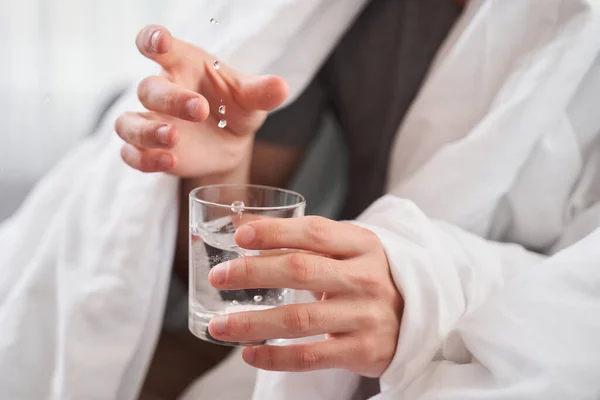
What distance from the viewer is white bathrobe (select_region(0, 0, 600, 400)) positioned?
46 centimetres

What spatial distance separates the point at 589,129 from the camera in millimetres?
535

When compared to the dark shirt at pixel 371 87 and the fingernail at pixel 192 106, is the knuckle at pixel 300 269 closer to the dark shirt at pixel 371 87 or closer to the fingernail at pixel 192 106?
the fingernail at pixel 192 106

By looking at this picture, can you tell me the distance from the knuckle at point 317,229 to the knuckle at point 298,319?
44mm

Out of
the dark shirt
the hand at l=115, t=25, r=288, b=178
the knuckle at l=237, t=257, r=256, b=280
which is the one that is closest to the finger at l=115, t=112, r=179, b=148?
the hand at l=115, t=25, r=288, b=178

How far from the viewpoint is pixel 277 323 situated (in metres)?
0.36

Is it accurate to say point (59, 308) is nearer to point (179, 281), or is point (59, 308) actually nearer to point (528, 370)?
point (179, 281)

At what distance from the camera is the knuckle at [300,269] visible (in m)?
0.35

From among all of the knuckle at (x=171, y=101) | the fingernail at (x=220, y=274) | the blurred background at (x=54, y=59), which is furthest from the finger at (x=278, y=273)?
A: the blurred background at (x=54, y=59)

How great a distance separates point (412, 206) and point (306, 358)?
0.16 metres

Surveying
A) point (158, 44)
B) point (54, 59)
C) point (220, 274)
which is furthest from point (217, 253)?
point (54, 59)

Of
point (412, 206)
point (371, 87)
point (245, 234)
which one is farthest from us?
point (371, 87)

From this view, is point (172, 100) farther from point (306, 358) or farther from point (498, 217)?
point (498, 217)

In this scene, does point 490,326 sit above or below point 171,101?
below

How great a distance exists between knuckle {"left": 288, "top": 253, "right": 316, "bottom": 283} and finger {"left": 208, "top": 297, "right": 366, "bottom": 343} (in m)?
0.02
